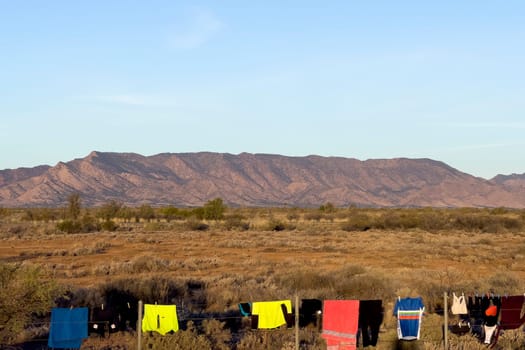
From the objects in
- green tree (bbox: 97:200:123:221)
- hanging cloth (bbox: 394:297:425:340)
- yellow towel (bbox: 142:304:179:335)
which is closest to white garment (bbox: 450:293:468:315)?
hanging cloth (bbox: 394:297:425:340)

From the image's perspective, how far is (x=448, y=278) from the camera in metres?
24.0

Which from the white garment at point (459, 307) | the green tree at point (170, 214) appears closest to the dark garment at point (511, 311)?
the white garment at point (459, 307)

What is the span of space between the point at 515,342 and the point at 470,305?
1.35 m

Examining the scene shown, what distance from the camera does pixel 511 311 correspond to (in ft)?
44.9

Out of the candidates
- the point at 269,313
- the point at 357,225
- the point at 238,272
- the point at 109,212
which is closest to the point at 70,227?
the point at 109,212

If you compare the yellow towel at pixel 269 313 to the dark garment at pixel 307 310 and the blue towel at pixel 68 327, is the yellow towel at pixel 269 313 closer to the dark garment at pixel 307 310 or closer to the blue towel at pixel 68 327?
the dark garment at pixel 307 310

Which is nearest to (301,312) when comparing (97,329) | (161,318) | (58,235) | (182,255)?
→ (161,318)

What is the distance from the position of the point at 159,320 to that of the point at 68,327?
168 cm

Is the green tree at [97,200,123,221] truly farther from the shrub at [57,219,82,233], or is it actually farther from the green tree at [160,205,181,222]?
the shrub at [57,219,82,233]

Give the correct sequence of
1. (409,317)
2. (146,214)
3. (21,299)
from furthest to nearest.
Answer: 1. (146,214)
2. (409,317)
3. (21,299)

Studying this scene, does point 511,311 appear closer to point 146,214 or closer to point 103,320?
point 103,320

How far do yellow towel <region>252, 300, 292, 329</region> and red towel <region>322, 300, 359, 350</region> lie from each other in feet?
3.16

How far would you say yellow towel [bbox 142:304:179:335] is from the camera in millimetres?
12727

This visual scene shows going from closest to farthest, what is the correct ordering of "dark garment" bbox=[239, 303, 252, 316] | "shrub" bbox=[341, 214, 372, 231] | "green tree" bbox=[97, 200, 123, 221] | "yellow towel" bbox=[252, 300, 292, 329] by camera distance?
"yellow towel" bbox=[252, 300, 292, 329]
"dark garment" bbox=[239, 303, 252, 316]
"shrub" bbox=[341, 214, 372, 231]
"green tree" bbox=[97, 200, 123, 221]
